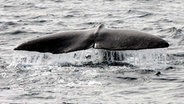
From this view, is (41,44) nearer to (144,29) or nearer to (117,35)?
(117,35)

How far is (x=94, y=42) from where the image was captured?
9.70 m

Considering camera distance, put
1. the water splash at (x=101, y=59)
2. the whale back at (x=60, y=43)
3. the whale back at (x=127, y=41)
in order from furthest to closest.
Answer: the water splash at (x=101, y=59) < the whale back at (x=60, y=43) < the whale back at (x=127, y=41)

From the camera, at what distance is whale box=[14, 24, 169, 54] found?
9523 millimetres

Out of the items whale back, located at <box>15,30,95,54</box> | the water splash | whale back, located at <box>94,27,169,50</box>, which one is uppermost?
whale back, located at <box>94,27,169,50</box>

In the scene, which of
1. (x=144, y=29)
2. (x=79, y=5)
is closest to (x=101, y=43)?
(x=144, y=29)

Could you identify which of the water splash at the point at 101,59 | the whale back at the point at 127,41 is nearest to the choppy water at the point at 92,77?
the water splash at the point at 101,59

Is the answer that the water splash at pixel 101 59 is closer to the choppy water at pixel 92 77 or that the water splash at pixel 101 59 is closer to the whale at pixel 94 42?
the choppy water at pixel 92 77

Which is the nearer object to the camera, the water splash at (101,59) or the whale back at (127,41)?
the whale back at (127,41)

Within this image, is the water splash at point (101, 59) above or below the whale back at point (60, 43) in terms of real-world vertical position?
below

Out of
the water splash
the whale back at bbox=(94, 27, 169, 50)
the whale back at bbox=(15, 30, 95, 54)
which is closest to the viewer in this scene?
the whale back at bbox=(94, 27, 169, 50)

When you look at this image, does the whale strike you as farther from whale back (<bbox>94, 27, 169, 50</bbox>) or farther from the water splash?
the water splash

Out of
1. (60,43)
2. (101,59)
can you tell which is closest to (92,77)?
(60,43)

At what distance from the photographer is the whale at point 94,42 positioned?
9.52 m

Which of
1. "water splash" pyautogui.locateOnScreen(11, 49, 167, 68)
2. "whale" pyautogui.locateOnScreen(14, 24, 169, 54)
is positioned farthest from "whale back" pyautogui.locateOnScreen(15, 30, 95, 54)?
"water splash" pyautogui.locateOnScreen(11, 49, 167, 68)
